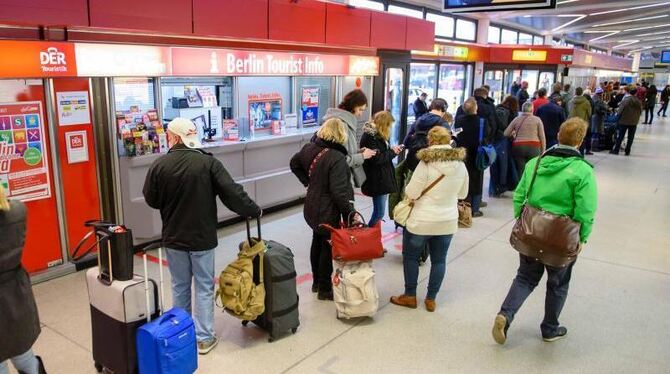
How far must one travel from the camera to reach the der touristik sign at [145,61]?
3.84 m

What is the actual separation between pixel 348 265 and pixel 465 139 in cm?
299

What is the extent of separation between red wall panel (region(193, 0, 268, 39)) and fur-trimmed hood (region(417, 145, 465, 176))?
265 cm

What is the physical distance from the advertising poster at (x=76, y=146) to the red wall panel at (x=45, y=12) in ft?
3.08

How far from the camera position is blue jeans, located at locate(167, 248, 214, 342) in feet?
10.4

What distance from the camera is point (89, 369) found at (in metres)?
3.12

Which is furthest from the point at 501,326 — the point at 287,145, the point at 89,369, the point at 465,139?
the point at 287,145

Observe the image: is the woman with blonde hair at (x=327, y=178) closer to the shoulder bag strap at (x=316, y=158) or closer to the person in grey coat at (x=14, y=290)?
the shoulder bag strap at (x=316, y=158)

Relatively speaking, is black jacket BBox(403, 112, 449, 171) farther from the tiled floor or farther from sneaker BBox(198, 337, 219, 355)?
sneaker BBox(198, 337, 219, 355)

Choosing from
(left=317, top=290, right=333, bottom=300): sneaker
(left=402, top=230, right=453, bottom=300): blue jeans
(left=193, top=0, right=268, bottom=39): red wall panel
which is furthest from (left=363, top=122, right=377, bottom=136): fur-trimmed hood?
(left=193, top=0, right=268, bottom=39): red wall panel

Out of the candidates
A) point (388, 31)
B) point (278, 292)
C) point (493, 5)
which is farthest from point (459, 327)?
point (388, 31)

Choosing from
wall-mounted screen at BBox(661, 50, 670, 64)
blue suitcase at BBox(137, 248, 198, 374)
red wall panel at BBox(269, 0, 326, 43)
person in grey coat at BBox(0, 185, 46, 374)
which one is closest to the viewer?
person in grey coat at BBox(0, 185, 46, 374)

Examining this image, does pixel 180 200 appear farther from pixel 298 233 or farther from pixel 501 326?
pixel 298 233

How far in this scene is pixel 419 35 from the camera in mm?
8359

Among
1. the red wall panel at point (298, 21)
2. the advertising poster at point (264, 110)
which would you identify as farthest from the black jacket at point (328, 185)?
the advertising poster at point (264, 110)
